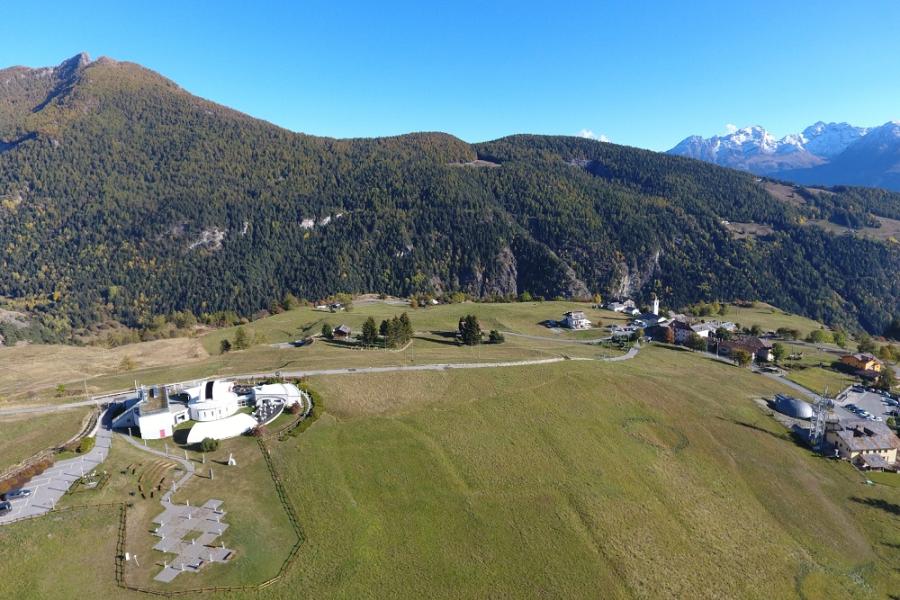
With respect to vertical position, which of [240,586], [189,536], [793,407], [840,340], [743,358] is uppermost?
[189,536]

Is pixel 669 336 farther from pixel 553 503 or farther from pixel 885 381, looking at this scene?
pixel 553 503

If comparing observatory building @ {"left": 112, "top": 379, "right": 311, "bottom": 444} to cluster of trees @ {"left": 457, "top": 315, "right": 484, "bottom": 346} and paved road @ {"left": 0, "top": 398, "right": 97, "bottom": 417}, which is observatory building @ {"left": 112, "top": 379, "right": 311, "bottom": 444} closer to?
paved road @ {"left": 0, "top": 398, "right": 97, "bottom": 417}

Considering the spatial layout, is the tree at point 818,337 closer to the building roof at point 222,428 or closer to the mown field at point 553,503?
the mown field at point 553,503

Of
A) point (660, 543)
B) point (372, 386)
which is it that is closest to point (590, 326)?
point (372, 386)

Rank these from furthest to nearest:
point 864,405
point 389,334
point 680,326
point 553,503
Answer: point 680,326 → point 389,334 → point 864,405 → point 553,503

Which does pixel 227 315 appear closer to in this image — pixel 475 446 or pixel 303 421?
pixel 303 421

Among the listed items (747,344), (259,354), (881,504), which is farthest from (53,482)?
(747,344)
